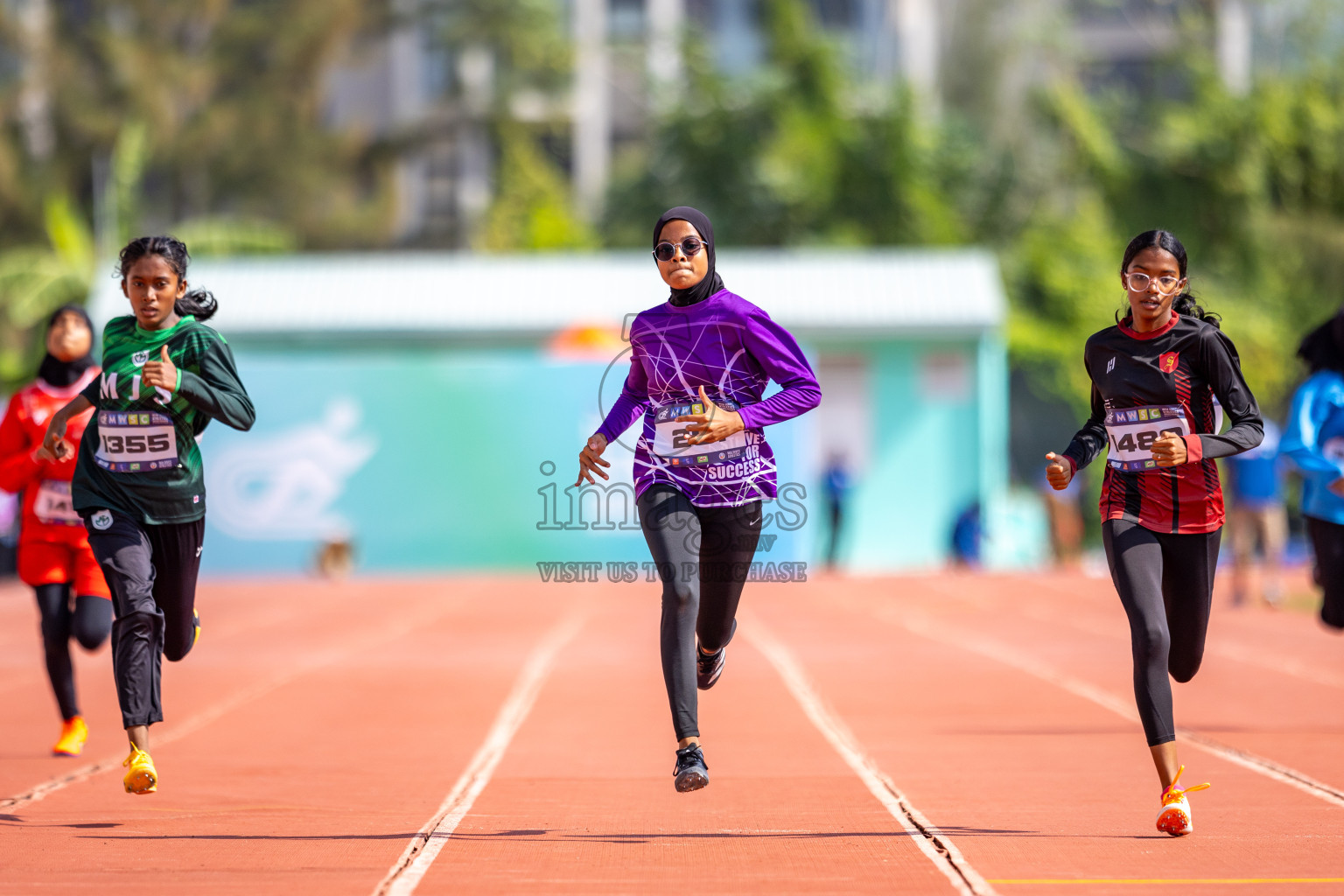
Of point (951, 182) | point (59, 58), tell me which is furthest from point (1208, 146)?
point (59, 58)

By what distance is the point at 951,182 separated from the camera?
41562 mm

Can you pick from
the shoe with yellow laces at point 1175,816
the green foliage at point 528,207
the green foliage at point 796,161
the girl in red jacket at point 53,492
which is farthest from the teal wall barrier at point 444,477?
the shoe with yellow laces at point 1175,816

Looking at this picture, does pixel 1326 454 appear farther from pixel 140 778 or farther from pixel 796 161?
pixel 796 161

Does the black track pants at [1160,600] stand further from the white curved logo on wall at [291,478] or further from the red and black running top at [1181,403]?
the white curved logo on wall at [291,478]

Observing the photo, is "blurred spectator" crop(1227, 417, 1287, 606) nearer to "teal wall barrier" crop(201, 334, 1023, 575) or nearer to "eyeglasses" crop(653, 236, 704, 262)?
"teal wall barrier" crop(201, 334, 1023, 575)

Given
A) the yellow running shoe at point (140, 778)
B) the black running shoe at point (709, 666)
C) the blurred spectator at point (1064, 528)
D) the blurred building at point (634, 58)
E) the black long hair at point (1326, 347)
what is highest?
the blurred building at point (634, 58)

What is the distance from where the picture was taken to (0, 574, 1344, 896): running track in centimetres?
514

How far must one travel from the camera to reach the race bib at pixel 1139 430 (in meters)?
5.71

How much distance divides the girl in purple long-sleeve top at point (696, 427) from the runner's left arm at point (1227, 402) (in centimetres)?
124

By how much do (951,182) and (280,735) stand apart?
34759 millimetres

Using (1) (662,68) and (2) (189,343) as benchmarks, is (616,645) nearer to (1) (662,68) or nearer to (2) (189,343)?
(2) (189,343)

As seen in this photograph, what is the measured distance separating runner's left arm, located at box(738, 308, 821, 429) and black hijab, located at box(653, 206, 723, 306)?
0.18m

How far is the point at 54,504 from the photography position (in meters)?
7.91

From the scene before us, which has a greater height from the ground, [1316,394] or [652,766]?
[1316,394]
